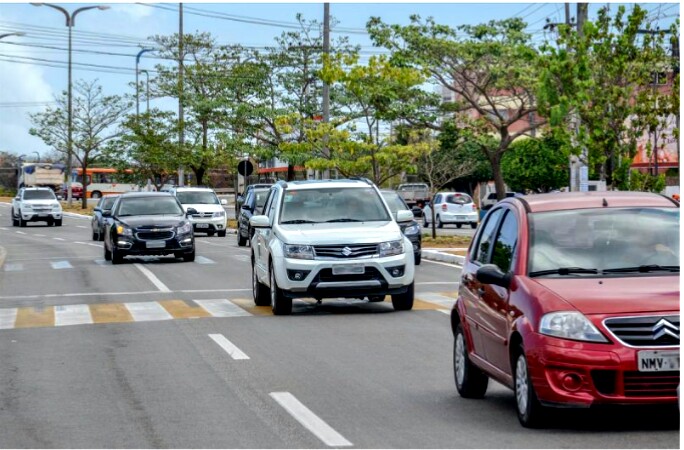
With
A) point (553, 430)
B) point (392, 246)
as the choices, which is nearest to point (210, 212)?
point (392, 246)

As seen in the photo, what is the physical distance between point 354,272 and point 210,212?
32.1 m

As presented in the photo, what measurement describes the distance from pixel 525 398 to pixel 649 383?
2.81 ft

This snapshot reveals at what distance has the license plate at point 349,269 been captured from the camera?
1836 cm

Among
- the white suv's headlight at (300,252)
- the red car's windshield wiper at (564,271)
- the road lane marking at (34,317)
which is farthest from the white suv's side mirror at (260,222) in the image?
the red car's windshield wiper at (564,271)

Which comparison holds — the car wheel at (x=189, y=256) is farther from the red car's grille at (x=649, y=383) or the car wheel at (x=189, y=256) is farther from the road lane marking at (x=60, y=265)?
the red car's grille at (x=649, y=383)

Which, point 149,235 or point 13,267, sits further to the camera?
point 13,267

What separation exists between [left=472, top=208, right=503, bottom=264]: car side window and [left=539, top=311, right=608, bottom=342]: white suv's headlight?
1819mm

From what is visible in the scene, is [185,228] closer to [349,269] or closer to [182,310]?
[182,310]

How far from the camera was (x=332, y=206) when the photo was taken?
19781 millimetres

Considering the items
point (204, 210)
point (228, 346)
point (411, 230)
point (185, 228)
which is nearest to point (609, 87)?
point (411, 230)

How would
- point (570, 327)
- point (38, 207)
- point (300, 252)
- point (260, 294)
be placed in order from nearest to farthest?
point (570, 327), point (300, 252), point (260, 294), point (38, 207)

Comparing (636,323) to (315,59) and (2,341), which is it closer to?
(2,341)

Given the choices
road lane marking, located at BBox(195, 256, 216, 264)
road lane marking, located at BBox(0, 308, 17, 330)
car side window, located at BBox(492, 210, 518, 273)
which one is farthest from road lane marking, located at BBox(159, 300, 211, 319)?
road lane marking, located at BBox(195, 256, 216, 264)

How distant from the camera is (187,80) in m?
71.6
